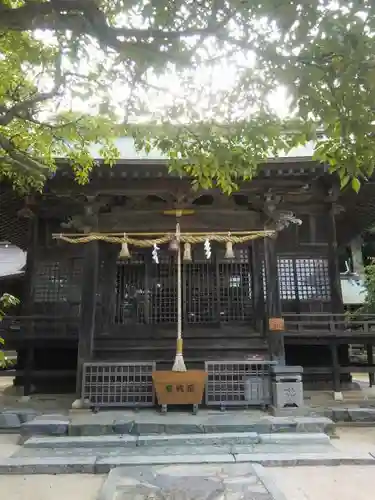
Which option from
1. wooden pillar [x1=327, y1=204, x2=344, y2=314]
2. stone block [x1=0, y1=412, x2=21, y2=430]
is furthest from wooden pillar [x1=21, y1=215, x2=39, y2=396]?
wooden pillar [x1=327, y1=204, x2=344, y2=314]

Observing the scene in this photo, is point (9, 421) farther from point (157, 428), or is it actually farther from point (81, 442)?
point (157, 428)

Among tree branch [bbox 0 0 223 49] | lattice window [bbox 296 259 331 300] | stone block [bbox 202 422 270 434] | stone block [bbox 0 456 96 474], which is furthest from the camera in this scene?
lattice window [bbox 296 259 331 300]

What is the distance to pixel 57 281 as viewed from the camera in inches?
445

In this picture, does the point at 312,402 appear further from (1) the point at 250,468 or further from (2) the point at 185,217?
(2) the point at 185,217

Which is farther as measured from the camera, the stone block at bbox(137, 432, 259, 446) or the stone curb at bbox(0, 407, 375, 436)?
the stone curb at bbox(0, 407, 375, 436)

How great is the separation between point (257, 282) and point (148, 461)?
16.1ft

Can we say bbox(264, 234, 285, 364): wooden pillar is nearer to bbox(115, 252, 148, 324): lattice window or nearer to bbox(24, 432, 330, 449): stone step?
bbox(24, 432, 330, 449): stone step

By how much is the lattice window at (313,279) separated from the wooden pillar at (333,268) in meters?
0.14

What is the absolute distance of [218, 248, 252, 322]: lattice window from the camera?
9688 millimetres

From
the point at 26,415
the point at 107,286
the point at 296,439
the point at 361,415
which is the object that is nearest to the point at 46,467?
the point at 26,415

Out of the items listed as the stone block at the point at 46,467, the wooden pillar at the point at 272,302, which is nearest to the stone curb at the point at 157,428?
the stone block at the point at 46,467

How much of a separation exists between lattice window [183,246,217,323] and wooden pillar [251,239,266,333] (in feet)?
3.04

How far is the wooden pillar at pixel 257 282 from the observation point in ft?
31.2

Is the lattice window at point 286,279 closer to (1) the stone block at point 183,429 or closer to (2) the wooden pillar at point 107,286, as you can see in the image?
(2) the wooden pillar at point 107,286
